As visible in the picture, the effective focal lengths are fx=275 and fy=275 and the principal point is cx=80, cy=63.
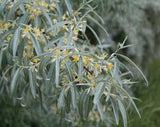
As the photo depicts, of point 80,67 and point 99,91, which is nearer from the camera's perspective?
point 99,91

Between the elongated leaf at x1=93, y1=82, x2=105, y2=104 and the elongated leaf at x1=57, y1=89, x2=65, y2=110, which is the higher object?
the elongated leaf at x1=93, y1=82, x2=105, y2=104

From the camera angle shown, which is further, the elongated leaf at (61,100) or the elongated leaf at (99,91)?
the elongated leaf at (61,100)

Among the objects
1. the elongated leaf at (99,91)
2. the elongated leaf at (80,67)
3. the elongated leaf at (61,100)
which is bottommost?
the elongated leaf at (61,100)

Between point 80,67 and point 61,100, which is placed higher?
point 80,67

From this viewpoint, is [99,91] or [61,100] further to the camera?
[61,100]

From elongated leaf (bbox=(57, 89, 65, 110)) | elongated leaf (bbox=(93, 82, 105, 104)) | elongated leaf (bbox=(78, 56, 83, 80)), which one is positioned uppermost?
elongated leaf (bbox=(78, 56, 83, 80))

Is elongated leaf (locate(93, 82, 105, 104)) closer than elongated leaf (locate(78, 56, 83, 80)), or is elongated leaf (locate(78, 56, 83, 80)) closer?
elongated leaf (locate(93, 82, 105, 104))

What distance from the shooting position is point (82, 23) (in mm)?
1355

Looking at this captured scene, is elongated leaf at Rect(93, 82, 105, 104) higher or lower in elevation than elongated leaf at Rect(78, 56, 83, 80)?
lower

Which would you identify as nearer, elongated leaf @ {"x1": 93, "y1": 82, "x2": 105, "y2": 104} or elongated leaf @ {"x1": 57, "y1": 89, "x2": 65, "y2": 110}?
elongated leaf @ {"x1": 93, "y1": 82, "x2": 105, "y2": 104}

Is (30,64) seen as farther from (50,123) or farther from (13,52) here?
(50,123)

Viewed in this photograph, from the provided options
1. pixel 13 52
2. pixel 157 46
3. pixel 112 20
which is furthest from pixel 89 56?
pixel 157 46

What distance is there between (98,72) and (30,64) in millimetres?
314

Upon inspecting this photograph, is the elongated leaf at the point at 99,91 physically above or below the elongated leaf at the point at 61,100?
above
